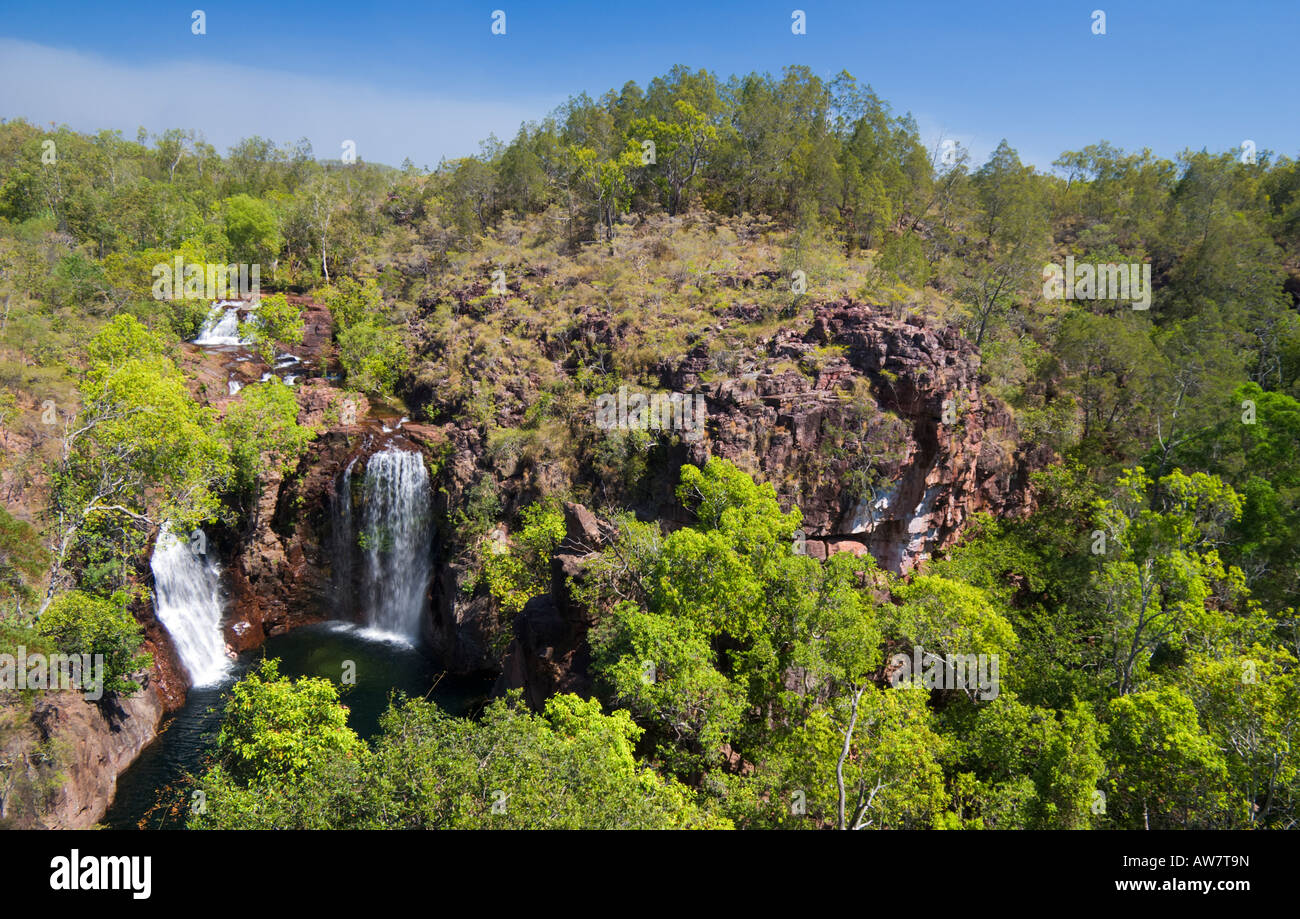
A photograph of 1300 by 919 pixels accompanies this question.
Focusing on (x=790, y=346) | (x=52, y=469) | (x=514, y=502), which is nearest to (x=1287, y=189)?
(x=790, y=346)

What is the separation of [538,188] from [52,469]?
43.5 m

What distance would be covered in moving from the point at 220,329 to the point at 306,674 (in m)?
31.4

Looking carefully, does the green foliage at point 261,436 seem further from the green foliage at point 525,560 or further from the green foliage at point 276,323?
the green foliage at point 525,560

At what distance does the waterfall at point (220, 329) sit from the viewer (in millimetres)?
50406

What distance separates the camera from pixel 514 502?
117 ft

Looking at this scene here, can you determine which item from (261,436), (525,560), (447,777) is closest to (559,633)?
(525,560)

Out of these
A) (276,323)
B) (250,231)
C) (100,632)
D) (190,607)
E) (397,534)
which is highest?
(250,231)

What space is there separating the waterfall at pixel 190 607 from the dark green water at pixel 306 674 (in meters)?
1.23

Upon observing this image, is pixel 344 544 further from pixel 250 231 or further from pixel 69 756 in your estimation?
pixel 250 231

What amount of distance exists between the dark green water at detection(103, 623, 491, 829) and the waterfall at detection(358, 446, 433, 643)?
185 cm

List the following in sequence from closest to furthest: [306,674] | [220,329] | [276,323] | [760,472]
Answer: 1. [760,472]
2. [306,674]
3. [220,329]
4. [276,323]

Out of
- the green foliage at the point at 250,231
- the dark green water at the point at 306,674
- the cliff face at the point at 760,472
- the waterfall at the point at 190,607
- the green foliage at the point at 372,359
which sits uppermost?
the green foliage at the point at 250,231

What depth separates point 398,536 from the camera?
3788 cm

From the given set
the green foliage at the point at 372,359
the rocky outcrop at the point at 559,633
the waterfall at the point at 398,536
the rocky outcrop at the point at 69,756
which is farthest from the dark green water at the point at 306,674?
the green foliage at the point at 372,359
